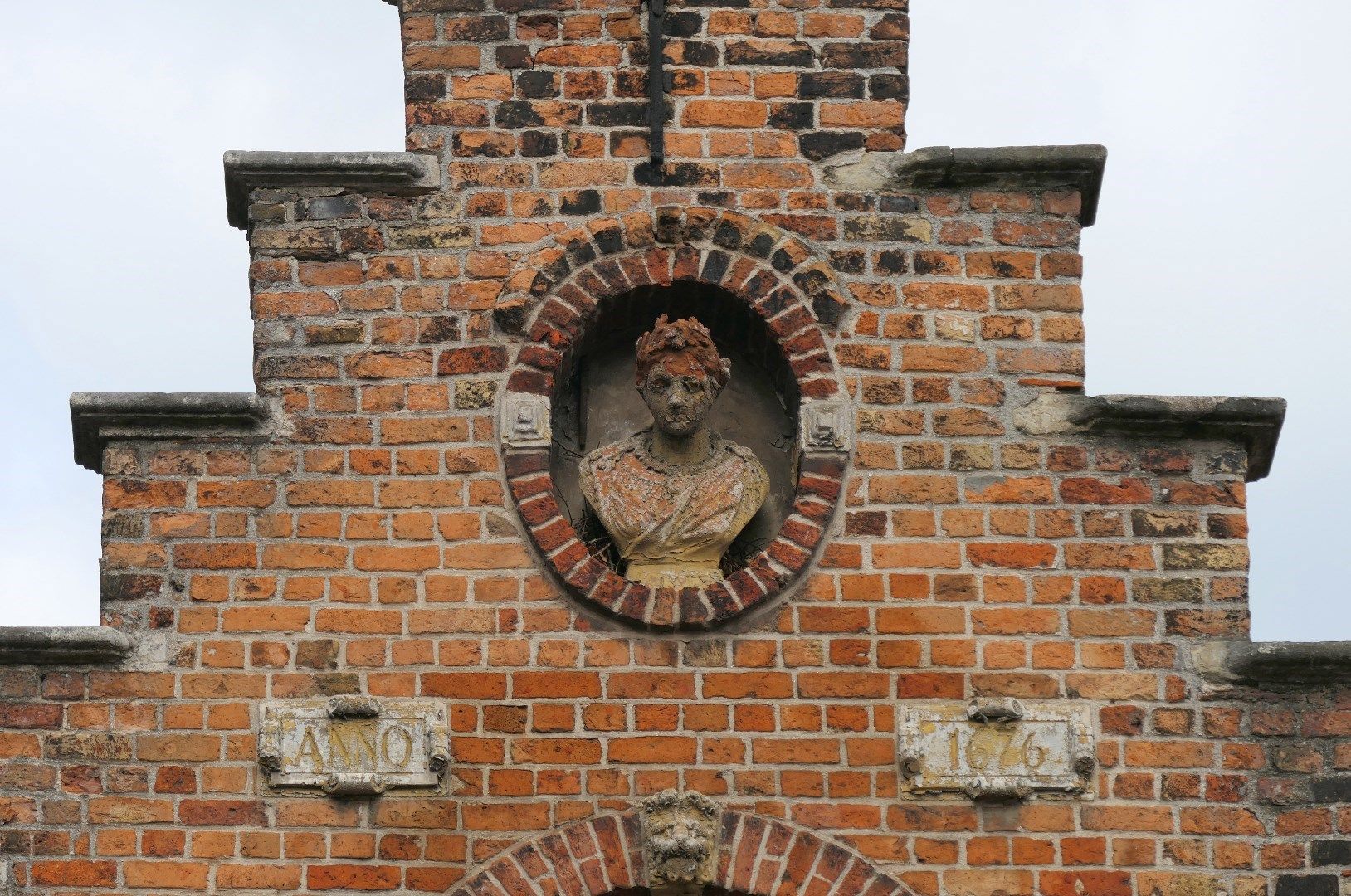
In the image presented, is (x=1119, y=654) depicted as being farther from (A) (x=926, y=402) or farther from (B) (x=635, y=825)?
(B) (x=635, y=825)

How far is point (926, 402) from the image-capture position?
9.32m

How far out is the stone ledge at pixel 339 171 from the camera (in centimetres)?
955

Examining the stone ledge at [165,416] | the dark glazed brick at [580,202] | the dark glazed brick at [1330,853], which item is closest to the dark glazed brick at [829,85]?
the dark glazed brick at [580,202]

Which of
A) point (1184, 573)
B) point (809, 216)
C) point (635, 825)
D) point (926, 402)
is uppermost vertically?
point (809, 216)

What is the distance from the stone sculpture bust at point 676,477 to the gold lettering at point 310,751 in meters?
1.26

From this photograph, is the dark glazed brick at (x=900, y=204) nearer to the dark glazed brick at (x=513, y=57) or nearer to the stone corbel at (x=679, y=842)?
the dark glazed brick at (x=513, y=57)

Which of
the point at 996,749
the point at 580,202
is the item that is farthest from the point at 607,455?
the point at 996,749

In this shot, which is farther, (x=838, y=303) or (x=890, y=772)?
(x=838, y=303)

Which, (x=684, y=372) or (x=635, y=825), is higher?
(x=684, y=372)

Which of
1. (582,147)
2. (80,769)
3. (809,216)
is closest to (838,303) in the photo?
(809,216)

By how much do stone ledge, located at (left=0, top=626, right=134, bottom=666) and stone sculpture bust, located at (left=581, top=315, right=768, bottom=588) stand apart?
1.73m

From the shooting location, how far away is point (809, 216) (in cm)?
958

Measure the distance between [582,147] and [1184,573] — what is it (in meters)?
2.63

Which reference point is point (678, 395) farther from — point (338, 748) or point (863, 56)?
point (338, 748)
